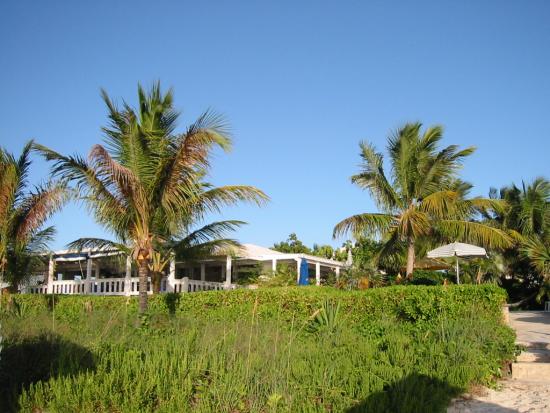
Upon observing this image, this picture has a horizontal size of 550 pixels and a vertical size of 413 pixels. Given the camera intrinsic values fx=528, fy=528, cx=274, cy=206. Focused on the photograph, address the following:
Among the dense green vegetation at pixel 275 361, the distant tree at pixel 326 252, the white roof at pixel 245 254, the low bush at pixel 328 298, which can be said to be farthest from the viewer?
the distant tree at pixel 326 252

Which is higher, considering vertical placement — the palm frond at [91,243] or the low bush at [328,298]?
the palm frond at [91,243]

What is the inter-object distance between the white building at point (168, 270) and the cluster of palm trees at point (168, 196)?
2.04 meters

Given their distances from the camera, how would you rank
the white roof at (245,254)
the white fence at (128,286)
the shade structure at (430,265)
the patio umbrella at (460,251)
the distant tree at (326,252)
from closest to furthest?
the patio umbrella at (460,251), the white fence at (128,286), the white roof at (245,254), the shade structure at (430,265), the distant tree at (326,252)

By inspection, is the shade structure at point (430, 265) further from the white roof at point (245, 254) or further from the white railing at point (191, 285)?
the white railing at point (191, 285)

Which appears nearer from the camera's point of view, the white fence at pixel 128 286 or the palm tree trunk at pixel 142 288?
the palm tree trunk at pixel 142 288

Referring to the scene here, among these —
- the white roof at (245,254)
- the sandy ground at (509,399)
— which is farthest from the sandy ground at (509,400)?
the white roof at (245,254)

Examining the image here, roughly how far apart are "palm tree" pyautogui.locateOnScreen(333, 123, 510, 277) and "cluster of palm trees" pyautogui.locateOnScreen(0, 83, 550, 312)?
4cm

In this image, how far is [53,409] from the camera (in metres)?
5.59

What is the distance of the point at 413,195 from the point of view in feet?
61.8

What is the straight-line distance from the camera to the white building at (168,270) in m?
20.8

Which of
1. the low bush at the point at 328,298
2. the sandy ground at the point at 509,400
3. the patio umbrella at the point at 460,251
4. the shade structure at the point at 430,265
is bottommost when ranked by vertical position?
the sandy ground at the point at 509,400

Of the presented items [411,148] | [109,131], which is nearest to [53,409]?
[109,131]

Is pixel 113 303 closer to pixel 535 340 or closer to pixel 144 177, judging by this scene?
pixel 144 177

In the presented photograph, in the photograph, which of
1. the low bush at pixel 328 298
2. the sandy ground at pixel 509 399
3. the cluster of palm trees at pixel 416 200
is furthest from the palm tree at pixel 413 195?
the sandy ground at pixel 509 399
